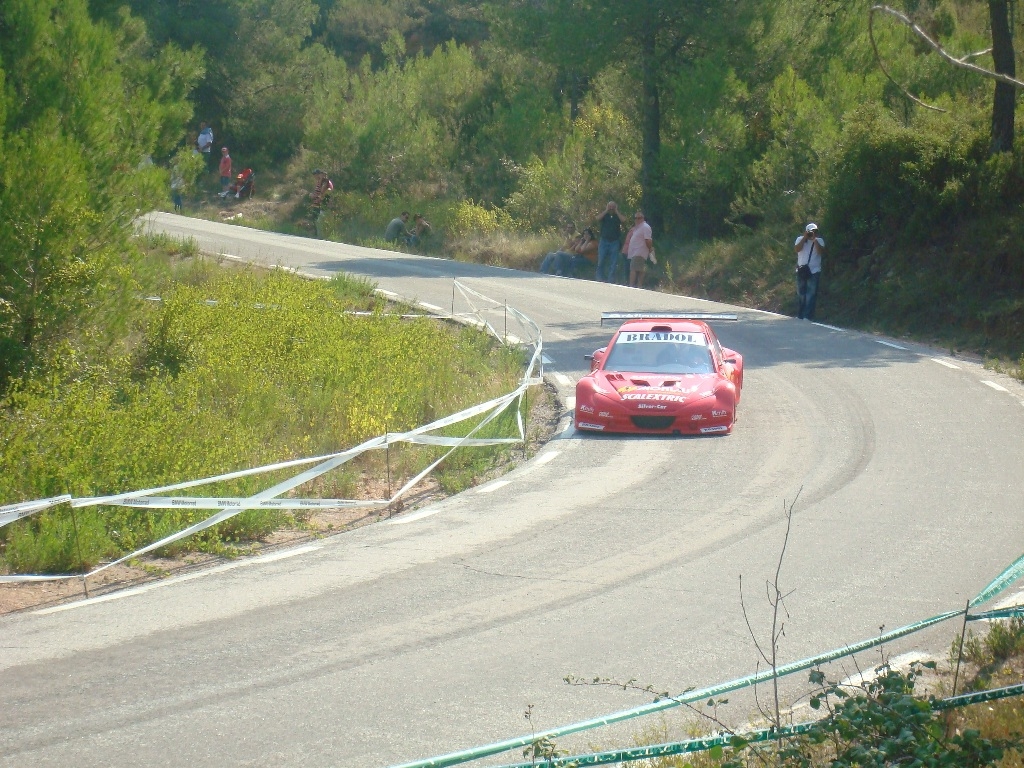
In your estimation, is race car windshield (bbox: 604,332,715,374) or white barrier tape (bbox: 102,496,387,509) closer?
white barrier tape (bbox: 102,496,387,509)

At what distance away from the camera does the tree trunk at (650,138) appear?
3344 centimetres

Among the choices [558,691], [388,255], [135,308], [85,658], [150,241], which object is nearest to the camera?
[558,691]

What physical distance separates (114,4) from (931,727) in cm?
2123

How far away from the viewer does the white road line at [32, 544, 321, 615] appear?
332 inches

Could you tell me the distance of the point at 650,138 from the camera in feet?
112

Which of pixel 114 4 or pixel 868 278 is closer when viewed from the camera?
pixel 114 4

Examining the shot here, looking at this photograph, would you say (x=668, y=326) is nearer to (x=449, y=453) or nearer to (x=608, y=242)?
(x=449, y=453)

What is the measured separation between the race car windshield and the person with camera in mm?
8695

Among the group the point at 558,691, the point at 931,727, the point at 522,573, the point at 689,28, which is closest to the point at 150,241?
the point at 689,28

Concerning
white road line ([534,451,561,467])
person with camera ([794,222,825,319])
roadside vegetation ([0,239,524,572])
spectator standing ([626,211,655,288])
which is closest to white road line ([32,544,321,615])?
roadside vegetation ([0,239,524,572])

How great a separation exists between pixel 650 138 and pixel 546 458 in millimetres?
22669

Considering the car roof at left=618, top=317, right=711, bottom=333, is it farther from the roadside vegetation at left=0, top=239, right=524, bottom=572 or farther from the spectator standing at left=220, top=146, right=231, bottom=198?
the spectator standing at left=220, top=146, right=231, bottom=198

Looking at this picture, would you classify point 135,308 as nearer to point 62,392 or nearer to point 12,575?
point 62,392

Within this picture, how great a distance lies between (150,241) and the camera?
90.2 feet
